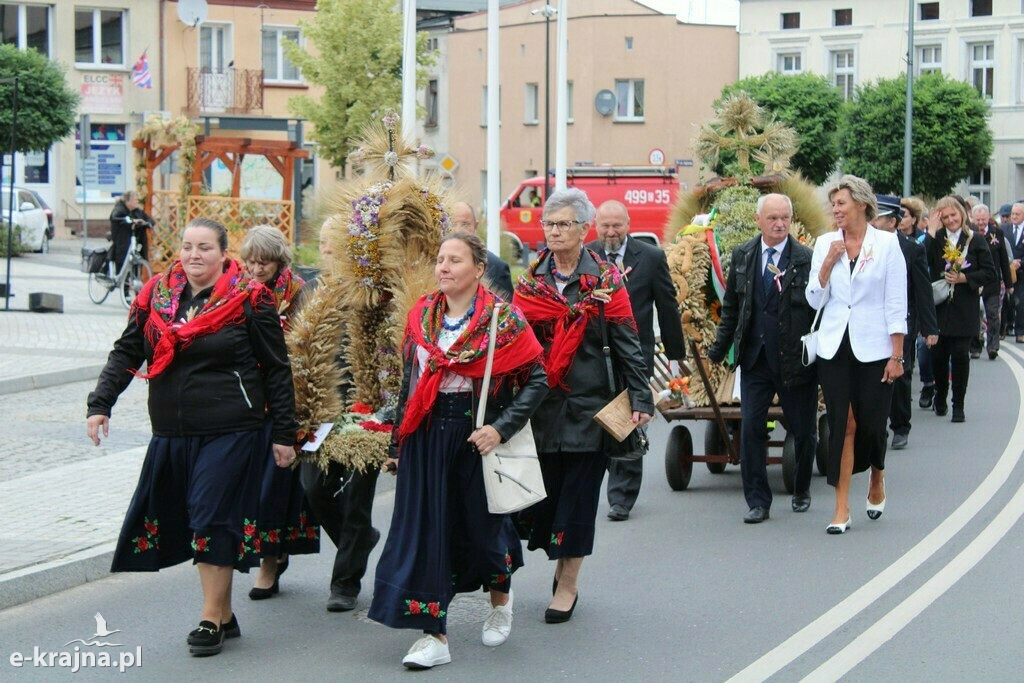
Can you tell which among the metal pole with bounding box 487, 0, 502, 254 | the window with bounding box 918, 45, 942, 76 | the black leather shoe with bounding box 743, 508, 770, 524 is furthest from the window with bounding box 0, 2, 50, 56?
the black leather shoe with bounding box 743, 508, 770, 524

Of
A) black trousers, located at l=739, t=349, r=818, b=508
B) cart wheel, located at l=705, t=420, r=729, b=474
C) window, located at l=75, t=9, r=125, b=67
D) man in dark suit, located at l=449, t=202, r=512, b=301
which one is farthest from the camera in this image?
window, located at l=75, t=9, r=125, b=67

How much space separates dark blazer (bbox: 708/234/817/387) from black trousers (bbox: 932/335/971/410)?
5.28 metres

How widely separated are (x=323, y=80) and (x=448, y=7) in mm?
22428

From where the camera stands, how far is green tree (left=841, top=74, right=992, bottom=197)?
160ft

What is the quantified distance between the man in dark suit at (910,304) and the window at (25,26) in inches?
1584

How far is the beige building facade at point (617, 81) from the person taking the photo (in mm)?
56312

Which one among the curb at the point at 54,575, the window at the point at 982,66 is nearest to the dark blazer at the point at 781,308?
the curb at the point at 54,575

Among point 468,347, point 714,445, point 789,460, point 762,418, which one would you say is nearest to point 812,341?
point 762,418

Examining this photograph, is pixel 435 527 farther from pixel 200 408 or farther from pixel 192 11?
pixel 192 11

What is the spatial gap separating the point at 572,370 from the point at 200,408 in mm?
1737

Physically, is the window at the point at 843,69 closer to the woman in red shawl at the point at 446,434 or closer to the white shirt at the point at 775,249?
the white shirt at the point at 775,249

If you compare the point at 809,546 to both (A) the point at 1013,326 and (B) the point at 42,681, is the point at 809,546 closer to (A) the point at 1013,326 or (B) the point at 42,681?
(B) the point at 42,681

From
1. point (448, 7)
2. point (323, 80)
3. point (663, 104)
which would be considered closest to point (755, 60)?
point (663, 104)
